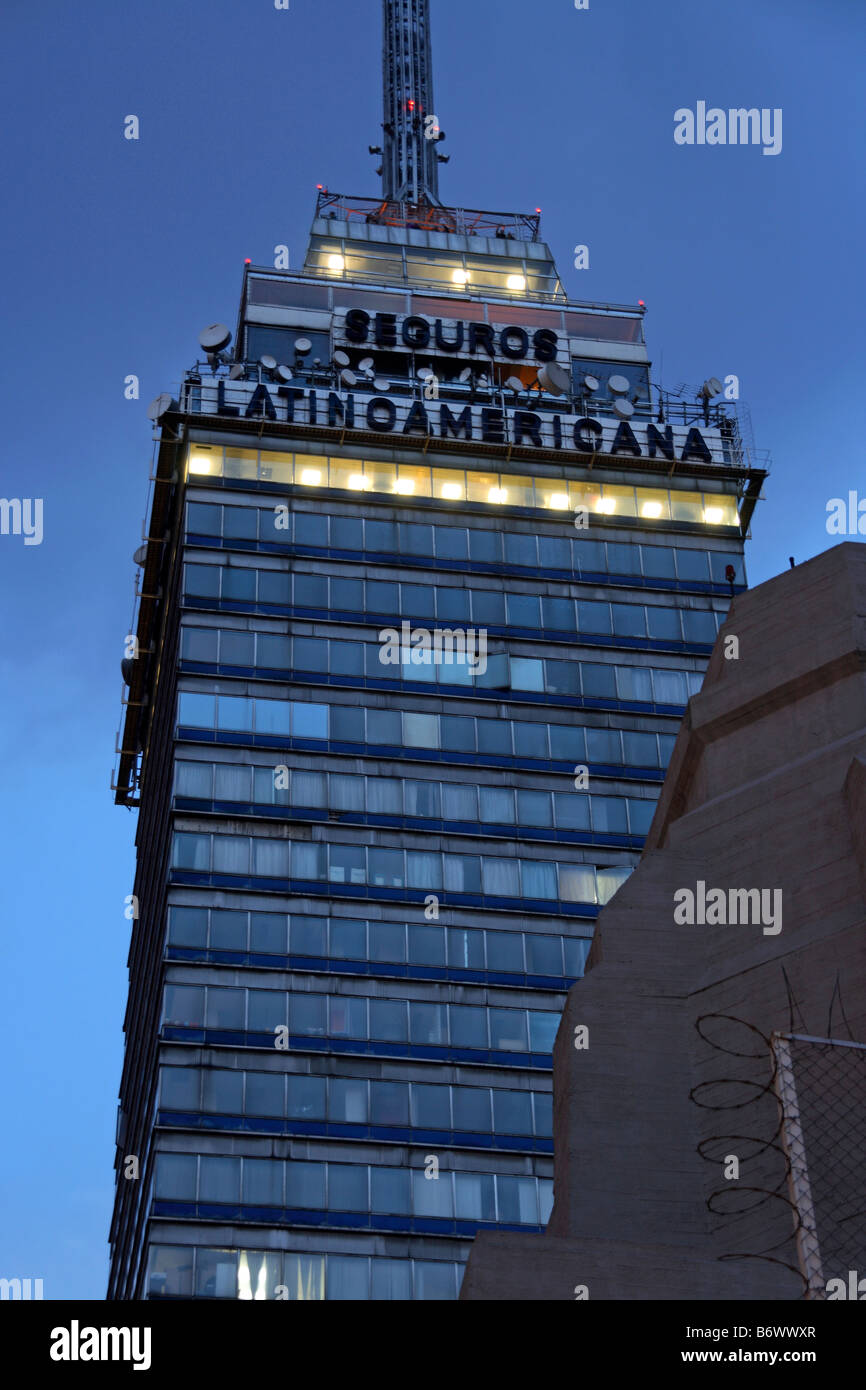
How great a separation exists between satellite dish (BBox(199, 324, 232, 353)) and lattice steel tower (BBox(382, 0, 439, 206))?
28.9m

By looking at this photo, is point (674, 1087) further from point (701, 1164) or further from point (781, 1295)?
point (781, 1295)

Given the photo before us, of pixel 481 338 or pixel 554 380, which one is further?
pixel 481 338

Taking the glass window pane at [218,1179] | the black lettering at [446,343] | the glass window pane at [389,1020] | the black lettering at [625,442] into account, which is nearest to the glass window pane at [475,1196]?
the glass window pane at [389,1020]

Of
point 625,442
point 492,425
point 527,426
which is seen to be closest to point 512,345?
point 527,426

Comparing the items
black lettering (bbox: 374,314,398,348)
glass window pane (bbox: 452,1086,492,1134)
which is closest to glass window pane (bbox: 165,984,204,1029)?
glass window pane (bbox: 452,1086,492,1134)

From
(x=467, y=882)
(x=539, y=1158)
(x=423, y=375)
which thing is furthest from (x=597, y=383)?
(x=539, y=1158)

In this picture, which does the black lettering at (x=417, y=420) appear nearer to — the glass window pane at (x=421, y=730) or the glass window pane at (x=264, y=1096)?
the glass window pane at (x=421, y=730)

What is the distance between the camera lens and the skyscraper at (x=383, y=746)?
74312mm

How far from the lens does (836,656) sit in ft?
83.7

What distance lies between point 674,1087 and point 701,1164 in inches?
40.5

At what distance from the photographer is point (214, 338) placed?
98438 millimetres

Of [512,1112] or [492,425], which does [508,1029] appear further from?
[492,425]

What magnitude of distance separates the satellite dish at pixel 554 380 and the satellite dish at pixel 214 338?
49.0ft

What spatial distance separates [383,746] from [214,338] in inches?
952
